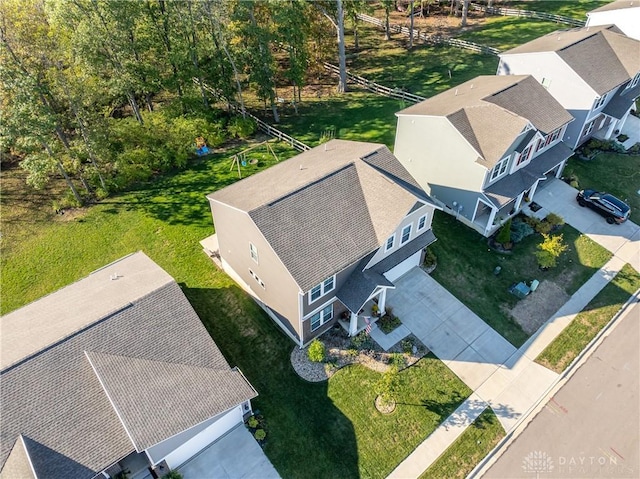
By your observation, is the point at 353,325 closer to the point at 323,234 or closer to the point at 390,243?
the point at 390,243

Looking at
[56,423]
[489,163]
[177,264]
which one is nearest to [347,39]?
[489,163]

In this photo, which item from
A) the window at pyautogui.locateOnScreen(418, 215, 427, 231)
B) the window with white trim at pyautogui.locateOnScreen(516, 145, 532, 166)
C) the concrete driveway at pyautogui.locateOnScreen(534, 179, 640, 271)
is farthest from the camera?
the concrete driveway at pyautogui.locateOnScreen(534, 179, 640, 271)

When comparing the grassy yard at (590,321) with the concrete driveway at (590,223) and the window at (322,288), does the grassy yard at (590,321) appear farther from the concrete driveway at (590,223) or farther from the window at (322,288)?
the window at (322,288)

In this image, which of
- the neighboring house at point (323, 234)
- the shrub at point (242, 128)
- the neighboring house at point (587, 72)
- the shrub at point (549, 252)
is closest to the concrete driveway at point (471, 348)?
the neighboring house at point (323, 234)

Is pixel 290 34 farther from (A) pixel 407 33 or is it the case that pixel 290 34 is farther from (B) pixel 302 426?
(B) pixel 302 426

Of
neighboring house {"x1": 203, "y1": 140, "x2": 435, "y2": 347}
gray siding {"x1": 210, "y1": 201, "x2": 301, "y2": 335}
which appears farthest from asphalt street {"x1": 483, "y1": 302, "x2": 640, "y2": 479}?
gray siding {"x1": 210, "y1": 201, "x2": 301, "y2": 335}

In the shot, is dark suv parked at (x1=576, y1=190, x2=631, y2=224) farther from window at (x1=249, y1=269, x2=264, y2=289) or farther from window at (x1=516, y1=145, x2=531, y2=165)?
window at (x1=249, y1=269, x2=264, y2=289)
